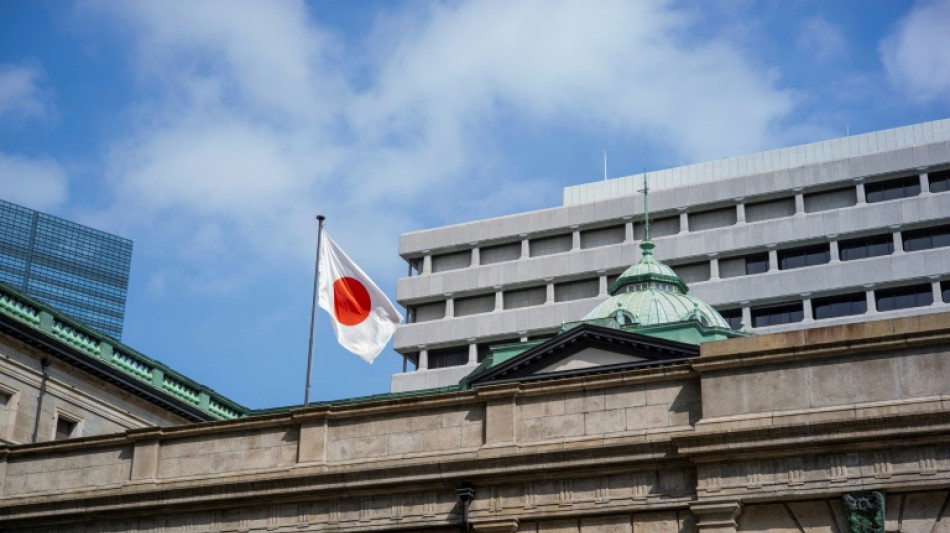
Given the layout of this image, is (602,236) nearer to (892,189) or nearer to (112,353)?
(892,189)

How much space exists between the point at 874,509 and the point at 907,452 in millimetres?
1086

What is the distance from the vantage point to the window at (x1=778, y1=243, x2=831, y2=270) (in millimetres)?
103812

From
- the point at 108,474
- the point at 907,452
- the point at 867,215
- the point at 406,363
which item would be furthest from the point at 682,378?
the point at 406,363

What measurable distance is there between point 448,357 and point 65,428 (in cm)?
7194

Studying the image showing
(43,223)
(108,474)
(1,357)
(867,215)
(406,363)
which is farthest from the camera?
(43,223)

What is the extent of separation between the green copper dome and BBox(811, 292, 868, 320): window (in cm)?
3849

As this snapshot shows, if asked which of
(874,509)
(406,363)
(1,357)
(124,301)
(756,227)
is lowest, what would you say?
(874,509)

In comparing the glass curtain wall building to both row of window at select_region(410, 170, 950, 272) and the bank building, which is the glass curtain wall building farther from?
the bank building

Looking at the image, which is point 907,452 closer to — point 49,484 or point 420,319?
point 49,484

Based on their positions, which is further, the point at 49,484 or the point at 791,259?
the point at 791,259

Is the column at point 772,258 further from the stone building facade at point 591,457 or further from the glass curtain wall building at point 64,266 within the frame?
the glass curtain wall building at point 64,266

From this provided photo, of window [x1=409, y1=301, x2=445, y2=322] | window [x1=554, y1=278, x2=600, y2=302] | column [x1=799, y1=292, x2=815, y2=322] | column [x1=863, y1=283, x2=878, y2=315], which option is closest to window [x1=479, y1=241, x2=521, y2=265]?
window [x1=409, y1=301, x2=445, y2=322]

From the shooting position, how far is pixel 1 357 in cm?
4053

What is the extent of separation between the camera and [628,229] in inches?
4373
